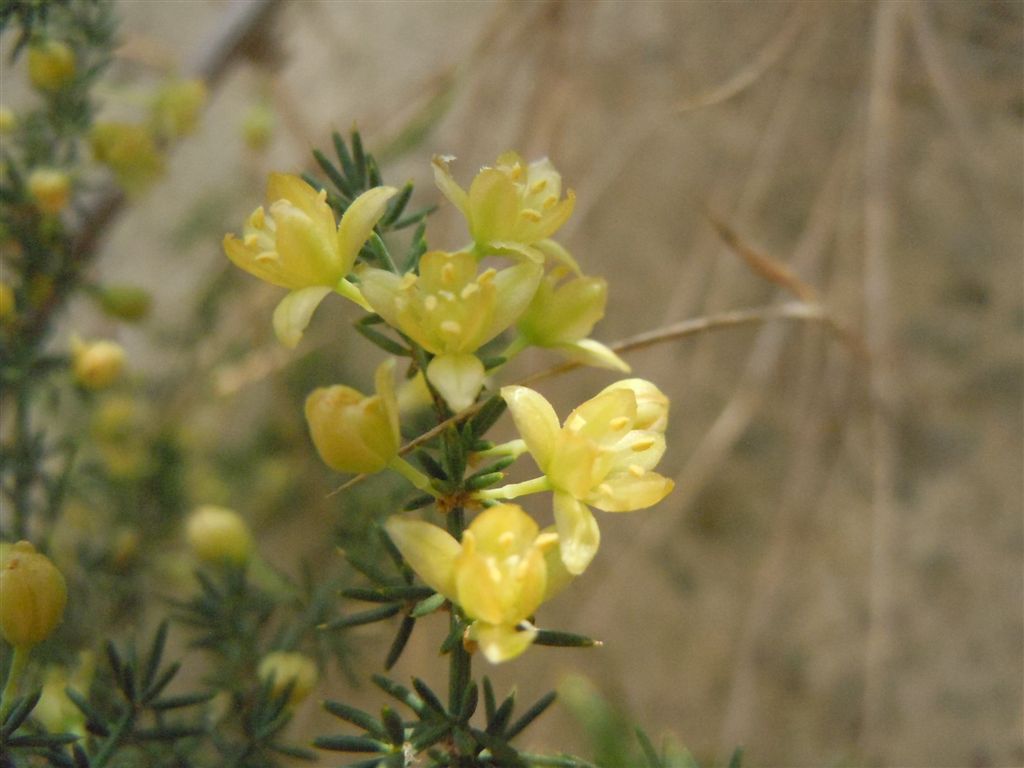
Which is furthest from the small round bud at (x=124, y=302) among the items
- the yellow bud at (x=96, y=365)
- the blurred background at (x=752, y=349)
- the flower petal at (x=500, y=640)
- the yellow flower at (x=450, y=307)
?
the flower petal at (x=500, y=640)

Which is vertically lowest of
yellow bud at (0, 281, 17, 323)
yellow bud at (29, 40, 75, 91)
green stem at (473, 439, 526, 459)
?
green stem at (473, 439, 526, 459)

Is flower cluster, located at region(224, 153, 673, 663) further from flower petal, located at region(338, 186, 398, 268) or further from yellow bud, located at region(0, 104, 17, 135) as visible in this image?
yellow bud, located at region(0, 104, 17, 135)

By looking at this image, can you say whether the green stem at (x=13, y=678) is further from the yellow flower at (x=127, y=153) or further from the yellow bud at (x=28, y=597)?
the yellow flower at (x=127, y=153)

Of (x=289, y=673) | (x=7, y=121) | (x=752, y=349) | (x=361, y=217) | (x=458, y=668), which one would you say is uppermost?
(x=7, y=121)

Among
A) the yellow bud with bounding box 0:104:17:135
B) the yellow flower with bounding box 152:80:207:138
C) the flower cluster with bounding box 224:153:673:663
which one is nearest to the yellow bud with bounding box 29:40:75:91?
the yellow bud with bounding box 0:104:17:135

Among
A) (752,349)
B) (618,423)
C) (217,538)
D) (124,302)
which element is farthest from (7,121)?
(752,349)

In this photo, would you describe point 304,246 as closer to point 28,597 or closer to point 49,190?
point 28,597

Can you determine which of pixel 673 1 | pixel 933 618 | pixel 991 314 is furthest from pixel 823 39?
pixel 933 618
